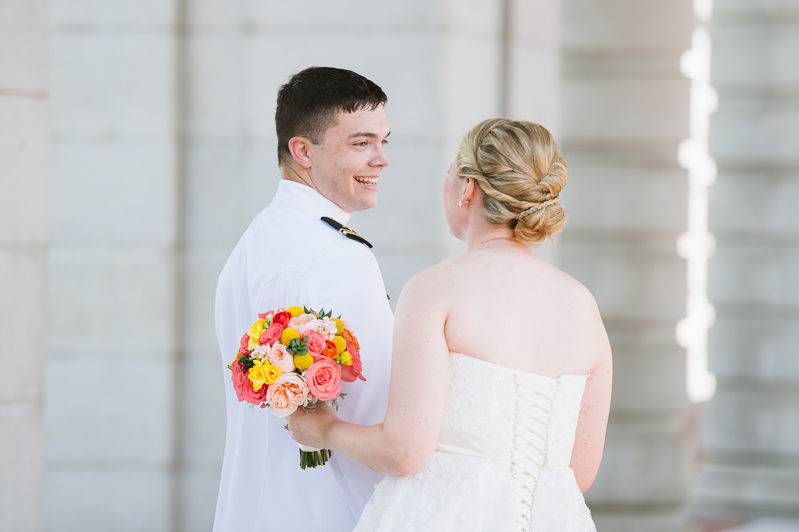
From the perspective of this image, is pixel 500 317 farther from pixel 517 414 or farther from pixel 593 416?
pixel 593 416

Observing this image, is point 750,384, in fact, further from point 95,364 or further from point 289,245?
point 289,245

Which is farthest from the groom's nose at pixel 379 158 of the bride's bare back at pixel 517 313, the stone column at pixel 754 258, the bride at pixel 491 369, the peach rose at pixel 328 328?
the stone column at pixel 754 258

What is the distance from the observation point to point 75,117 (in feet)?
15.2

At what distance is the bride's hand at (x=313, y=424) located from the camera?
197cm

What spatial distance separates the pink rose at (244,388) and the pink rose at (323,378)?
115 mm

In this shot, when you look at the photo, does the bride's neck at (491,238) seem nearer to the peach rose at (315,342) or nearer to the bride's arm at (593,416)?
the bride's arm at (593,416)

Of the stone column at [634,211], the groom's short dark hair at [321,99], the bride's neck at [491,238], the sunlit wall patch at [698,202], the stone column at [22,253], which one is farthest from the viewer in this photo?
the sunlit wall patch at [698,202]

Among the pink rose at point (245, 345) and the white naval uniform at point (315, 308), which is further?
the white naval uniform at point (315, 308)

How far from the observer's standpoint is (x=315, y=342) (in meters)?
1.86

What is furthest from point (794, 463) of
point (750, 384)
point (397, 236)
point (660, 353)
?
point (397, 236)

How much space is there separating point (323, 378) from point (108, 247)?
10.2 ft

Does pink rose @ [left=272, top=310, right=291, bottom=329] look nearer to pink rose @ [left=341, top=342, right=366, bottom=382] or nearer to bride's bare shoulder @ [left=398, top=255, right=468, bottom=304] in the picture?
pink rose @ [left=341, top=342, right=366, bottom=382]

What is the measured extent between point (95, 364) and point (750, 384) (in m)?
5.02

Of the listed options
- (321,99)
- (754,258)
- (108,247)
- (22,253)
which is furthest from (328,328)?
(754,258)
